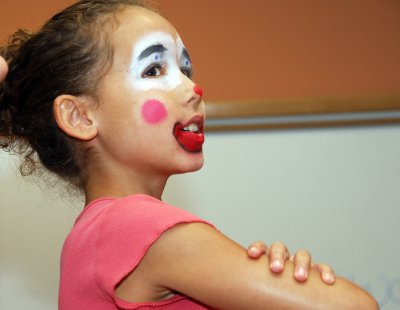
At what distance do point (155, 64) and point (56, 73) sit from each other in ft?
0.45

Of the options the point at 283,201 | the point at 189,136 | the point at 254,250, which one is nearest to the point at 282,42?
the point at 283,201

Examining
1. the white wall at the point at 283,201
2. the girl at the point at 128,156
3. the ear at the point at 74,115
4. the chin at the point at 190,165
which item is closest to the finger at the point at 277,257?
the girl at the point at 128,156

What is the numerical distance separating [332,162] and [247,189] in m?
0.18

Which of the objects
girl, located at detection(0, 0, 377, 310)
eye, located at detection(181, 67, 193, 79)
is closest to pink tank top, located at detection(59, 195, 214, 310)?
girl, located at detection(0, 0, 377, 310)

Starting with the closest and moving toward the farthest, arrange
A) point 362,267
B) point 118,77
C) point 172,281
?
point 172,281
point 118,77
point 362,267

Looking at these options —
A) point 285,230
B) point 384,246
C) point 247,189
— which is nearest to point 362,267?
point 384,246

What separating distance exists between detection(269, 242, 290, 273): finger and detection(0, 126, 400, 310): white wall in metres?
0.57

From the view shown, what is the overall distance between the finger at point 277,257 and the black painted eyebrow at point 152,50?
30cm

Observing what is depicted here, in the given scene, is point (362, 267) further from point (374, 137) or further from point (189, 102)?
point (189, 102)

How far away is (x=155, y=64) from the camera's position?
745 mm

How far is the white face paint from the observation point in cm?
73

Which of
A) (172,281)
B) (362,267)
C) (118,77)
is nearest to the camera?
(172,281)

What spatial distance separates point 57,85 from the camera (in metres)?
0.77

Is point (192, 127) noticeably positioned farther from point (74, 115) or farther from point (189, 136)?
point (74, 115)
